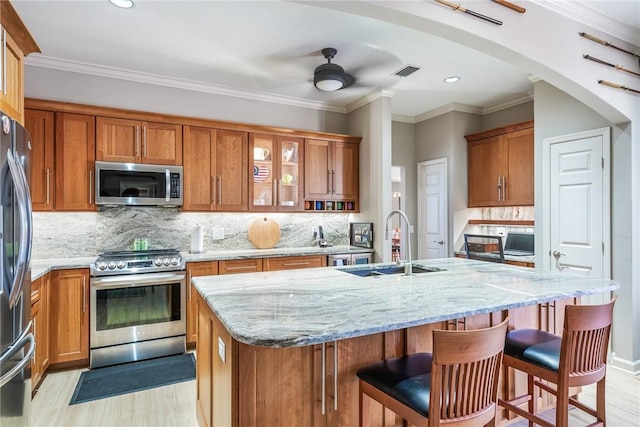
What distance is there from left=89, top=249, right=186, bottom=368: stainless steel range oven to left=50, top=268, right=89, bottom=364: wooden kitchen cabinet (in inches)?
2.6

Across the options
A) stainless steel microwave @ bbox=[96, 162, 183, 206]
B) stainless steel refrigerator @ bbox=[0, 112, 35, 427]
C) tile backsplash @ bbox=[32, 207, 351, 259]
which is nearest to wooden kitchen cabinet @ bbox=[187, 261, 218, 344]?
tile backsplash @ bbox=[32, 207, 351, 259]

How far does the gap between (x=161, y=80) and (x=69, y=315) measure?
8.51 ft

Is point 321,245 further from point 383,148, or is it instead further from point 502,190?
point 502,190

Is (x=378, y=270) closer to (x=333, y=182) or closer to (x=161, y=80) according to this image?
(x=333, y=182)

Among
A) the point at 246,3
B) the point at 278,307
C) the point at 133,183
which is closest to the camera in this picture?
the point at 278,307

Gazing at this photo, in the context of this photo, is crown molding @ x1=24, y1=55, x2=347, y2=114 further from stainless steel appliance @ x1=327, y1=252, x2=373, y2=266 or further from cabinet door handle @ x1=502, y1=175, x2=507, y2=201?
cabinet door handle @ x1=502, y1=175, x2=507, y2=201

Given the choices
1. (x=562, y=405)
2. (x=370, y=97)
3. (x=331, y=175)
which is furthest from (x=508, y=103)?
(x=562, y=405)

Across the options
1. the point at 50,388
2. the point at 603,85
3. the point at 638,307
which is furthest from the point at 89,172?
the point at 638,307

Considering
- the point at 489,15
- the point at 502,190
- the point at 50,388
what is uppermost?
Answer: the point at 489,15

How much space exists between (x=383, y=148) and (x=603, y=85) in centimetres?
218

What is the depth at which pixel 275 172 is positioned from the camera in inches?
172

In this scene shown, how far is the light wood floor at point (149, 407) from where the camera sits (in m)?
2.37

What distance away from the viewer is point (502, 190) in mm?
4684

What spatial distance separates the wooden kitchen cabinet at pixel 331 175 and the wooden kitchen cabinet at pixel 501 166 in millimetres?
1754
